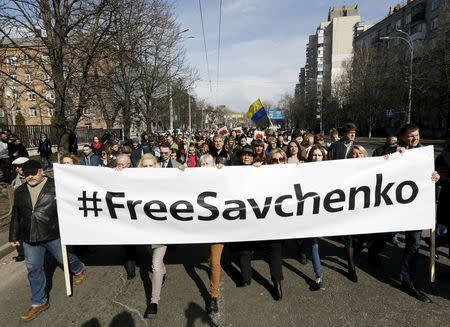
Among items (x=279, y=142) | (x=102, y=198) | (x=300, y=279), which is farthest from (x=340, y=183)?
(x=279, y=142)

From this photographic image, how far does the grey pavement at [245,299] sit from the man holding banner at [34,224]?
0.26 metres

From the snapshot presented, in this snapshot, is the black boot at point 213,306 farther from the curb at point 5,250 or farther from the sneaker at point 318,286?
the curb at point 5,250

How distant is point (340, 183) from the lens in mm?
3910

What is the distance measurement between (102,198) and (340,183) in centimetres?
A: 284

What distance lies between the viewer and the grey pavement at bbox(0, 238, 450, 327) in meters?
3.34

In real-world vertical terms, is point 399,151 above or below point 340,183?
above

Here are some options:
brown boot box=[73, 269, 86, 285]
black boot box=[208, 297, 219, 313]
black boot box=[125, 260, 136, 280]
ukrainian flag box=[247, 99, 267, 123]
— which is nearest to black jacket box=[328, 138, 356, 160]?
black boot box=[208, 297, 219, 313]

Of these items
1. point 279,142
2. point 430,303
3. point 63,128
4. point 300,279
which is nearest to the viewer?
point 430,303

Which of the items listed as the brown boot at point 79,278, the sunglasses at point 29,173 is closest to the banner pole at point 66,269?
the brown boot at point 79,278

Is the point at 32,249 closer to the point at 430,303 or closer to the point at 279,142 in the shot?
the point at 430,303

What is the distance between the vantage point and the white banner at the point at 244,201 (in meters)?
3.88

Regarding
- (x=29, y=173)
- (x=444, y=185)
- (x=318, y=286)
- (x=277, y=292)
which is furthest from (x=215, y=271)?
(x=444, y=185)

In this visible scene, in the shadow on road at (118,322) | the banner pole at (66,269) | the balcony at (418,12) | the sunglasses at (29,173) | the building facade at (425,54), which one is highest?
the balcony at (418,12)

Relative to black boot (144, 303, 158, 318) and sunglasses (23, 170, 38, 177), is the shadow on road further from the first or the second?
Answer: sunglasses (23, 170, 38, 177)
